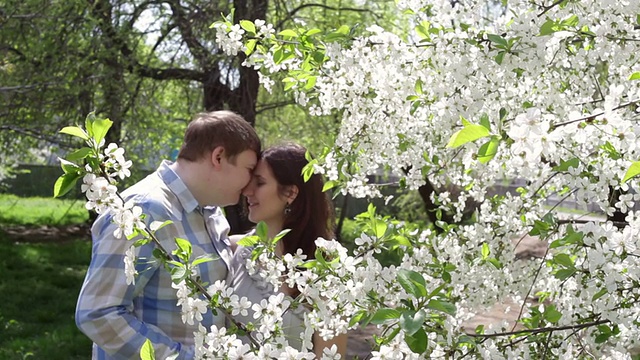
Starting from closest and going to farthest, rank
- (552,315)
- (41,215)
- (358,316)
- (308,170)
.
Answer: (358,316), (552,315), (308,170), (41,215)

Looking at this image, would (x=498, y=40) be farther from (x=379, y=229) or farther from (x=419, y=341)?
(x=419, y=341)

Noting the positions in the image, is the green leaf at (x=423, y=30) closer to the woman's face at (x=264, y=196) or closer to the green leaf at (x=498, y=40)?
the green leaf at (x=498, y=40)

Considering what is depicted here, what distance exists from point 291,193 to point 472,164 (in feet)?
2.15

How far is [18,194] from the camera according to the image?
69.0 ft

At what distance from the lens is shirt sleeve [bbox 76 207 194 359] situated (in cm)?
205

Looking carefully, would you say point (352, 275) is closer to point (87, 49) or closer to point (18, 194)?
point (87, 49)

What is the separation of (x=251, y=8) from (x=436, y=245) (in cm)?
438

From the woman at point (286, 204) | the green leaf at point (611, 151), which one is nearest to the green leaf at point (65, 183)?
the woman at point (286, 204)

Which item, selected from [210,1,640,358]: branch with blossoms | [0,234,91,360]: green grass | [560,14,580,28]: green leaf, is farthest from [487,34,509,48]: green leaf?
[0,234,91,360]: green grass

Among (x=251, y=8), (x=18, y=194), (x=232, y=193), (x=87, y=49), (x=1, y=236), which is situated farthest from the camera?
(x=18, y=194)

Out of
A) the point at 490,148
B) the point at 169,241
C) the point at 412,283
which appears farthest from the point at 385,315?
the point at 169,241

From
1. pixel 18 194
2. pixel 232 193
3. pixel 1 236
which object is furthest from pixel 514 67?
pixel 18 194

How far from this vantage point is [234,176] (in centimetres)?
240

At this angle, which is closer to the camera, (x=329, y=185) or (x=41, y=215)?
(x=329, y=185)
